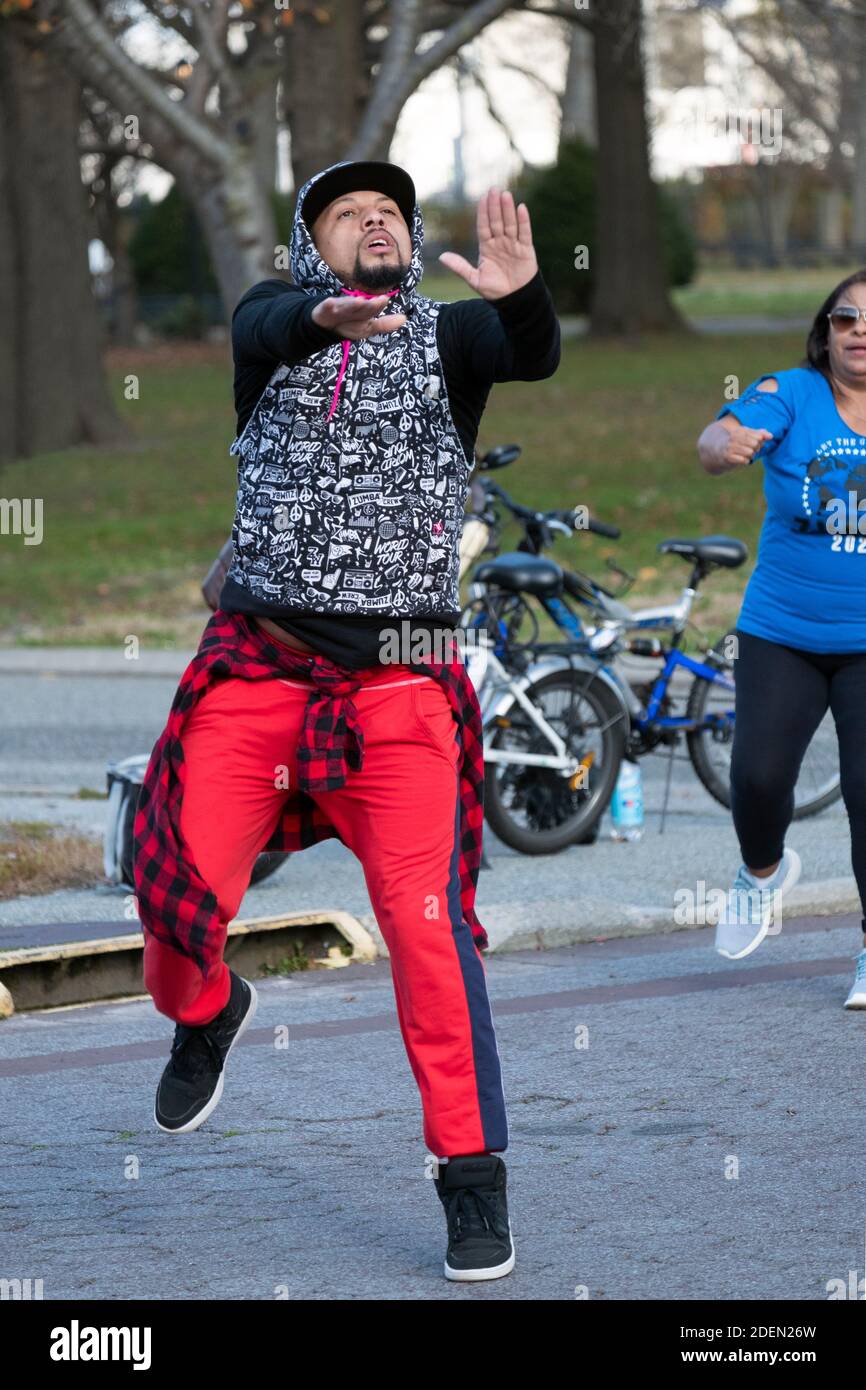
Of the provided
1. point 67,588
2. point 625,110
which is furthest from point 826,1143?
point 625,110

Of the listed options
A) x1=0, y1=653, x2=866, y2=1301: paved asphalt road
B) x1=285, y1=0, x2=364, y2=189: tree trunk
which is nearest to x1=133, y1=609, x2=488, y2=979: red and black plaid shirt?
x1=0, y1=653, x2=866, y2=1301: paved asphalt road

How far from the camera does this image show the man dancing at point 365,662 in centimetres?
403

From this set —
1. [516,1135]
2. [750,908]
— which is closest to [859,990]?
[750,908]

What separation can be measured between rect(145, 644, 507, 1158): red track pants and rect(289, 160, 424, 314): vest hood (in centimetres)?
71

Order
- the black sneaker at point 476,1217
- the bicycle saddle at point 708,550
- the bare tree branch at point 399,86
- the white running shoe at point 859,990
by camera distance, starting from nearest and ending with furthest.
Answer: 1. the black sneaker at point 476,1217
2. the white running shoe at point 859,990
3. the bicycle saddle at point 708,550
4. the bare tree branch at point 399,86

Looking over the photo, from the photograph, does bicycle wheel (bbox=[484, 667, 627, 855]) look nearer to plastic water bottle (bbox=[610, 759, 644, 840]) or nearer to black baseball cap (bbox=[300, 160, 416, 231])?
plastic water bottle (bbox=[610, 759, 644, 840])

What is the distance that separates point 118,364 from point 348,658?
38.4 metres

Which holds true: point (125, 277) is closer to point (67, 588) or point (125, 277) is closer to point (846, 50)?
point (846, 50)

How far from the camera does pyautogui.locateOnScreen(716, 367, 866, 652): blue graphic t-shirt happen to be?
5719mm

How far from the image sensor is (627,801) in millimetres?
8422

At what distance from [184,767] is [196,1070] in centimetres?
73

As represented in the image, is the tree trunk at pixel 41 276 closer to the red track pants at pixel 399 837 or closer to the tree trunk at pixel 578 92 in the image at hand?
the red track pants at pixel 399 837

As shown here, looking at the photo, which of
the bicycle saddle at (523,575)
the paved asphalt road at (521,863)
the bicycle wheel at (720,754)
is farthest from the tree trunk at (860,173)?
the bicycle saddle at (523,575)

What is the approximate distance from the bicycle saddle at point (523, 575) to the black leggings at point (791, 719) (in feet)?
7.37
